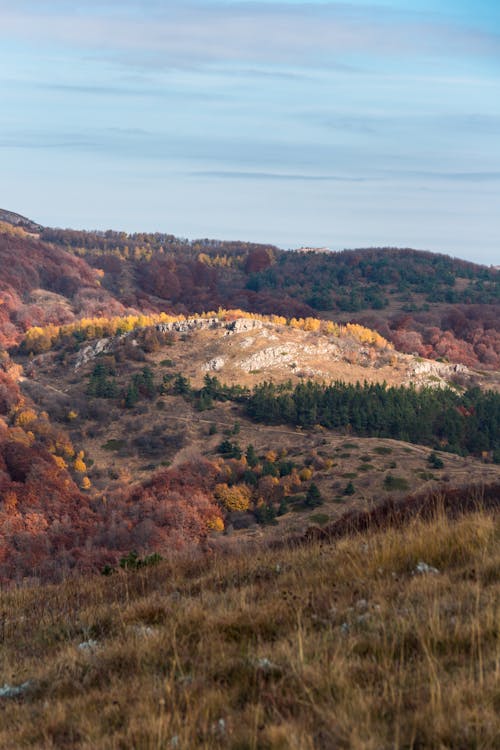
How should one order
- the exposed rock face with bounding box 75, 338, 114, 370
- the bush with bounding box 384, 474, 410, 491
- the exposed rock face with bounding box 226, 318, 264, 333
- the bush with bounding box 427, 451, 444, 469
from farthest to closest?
the exposed rock face with bounding box 226, 318, 264, 333 < the exposed rock face with bounding box 75, 338, 114, 370 < the bush with bounding box 427, 451, 444, 469 < the bush with bounding box 384, 474, 410, 491

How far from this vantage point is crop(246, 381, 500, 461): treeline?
81.8m

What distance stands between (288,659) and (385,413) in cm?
7949

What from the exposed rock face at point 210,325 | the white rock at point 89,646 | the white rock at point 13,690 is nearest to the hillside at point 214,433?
the exposed rock face at point 210,325

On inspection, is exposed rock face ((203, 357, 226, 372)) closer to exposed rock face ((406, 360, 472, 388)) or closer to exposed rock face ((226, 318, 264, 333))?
exposed rock face ((226, 318, 264, 333))

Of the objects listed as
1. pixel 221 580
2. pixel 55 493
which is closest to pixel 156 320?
pixel 55 493

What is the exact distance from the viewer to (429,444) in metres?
85.3

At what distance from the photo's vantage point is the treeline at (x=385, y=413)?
81.8 meters

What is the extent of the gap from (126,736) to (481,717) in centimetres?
221

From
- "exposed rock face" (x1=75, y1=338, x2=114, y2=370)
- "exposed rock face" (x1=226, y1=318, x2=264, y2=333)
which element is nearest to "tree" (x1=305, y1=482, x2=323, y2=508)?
"exposed rock face" (x1=226, y1=318, x2=264, y2=333)

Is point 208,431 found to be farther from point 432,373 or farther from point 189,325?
point 432,373

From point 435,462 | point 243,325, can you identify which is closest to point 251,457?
point 435,462

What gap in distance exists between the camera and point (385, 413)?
8244cm

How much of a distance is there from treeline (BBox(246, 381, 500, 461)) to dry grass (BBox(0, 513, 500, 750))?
73.3 m

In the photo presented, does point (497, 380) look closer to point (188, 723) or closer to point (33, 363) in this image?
point (33, 363)
